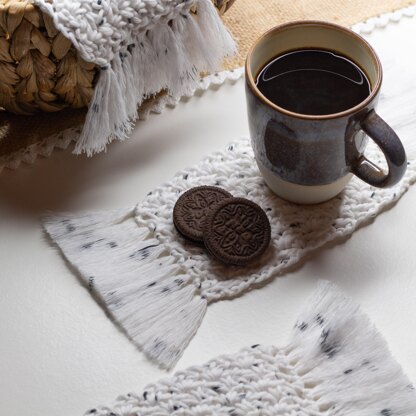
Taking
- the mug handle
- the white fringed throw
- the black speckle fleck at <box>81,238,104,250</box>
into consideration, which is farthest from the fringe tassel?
the mug handle

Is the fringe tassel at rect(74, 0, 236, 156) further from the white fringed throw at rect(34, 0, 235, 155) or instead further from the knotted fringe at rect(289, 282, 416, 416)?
the knotted fringe at rect(289, 282, 416, 416)

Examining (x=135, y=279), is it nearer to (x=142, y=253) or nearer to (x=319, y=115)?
(x=142, y=253)

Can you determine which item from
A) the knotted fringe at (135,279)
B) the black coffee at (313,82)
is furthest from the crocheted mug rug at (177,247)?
the black coffee at (313,82)

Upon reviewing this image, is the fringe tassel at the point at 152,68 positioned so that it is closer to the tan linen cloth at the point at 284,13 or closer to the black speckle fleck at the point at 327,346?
the tan linen cloth at the point at 284,13

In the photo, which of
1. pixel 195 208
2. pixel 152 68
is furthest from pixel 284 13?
pixel 195 208

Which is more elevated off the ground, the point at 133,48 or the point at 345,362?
the point at 133,48
